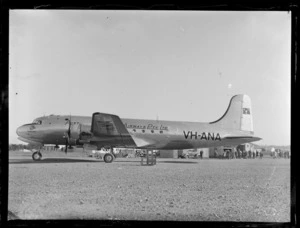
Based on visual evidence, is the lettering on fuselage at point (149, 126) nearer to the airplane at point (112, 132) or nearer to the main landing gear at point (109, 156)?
the airplane at point (112, 132)

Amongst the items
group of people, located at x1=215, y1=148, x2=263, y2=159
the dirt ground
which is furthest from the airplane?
the dirt ground

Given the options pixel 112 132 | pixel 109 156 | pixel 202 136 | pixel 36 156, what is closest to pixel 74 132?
pixel 112 132

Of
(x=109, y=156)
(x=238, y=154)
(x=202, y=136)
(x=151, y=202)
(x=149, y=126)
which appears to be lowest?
(x=238, y=154)

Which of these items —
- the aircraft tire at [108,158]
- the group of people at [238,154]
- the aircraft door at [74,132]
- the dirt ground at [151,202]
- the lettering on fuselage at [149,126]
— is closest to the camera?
the dirt ground at [151,202]

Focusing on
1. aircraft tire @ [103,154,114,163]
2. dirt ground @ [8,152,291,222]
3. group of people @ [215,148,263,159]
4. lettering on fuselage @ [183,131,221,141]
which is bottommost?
group of people @ [215,148,263,159]

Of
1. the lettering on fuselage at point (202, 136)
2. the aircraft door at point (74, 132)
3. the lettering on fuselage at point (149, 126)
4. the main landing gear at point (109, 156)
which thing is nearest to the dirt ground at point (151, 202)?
the main landing gear at point (109, 156)

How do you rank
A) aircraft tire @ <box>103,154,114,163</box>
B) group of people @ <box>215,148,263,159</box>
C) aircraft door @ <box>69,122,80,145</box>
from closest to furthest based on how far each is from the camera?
1. aircraft tire @ <box>103,154,114,163</box>
2. aircraft door @ <box>69,122,80,145</box>
3. group of people @ <box>215,148,263,159</box>

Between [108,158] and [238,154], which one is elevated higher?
[108,158]

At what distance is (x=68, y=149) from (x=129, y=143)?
3907mm

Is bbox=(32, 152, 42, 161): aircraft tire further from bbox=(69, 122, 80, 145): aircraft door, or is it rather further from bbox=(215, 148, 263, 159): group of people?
bbox=(215, 148, 263, 159): group of people

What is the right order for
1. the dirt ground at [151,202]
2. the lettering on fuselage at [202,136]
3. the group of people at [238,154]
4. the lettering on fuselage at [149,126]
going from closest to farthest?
the dirt ground at [151,202] → the lettering on fuselage at [149,126] → the lettering on fuselage at [202,136] → the group of people at [238,154]

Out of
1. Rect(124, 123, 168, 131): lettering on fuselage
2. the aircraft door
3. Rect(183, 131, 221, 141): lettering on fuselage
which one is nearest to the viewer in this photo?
Rect(124, 123, 168, 131): lettering on fuselage

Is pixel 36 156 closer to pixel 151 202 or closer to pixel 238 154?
pixel 151 202

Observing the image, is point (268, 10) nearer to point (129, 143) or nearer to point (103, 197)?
point (103, 197)
